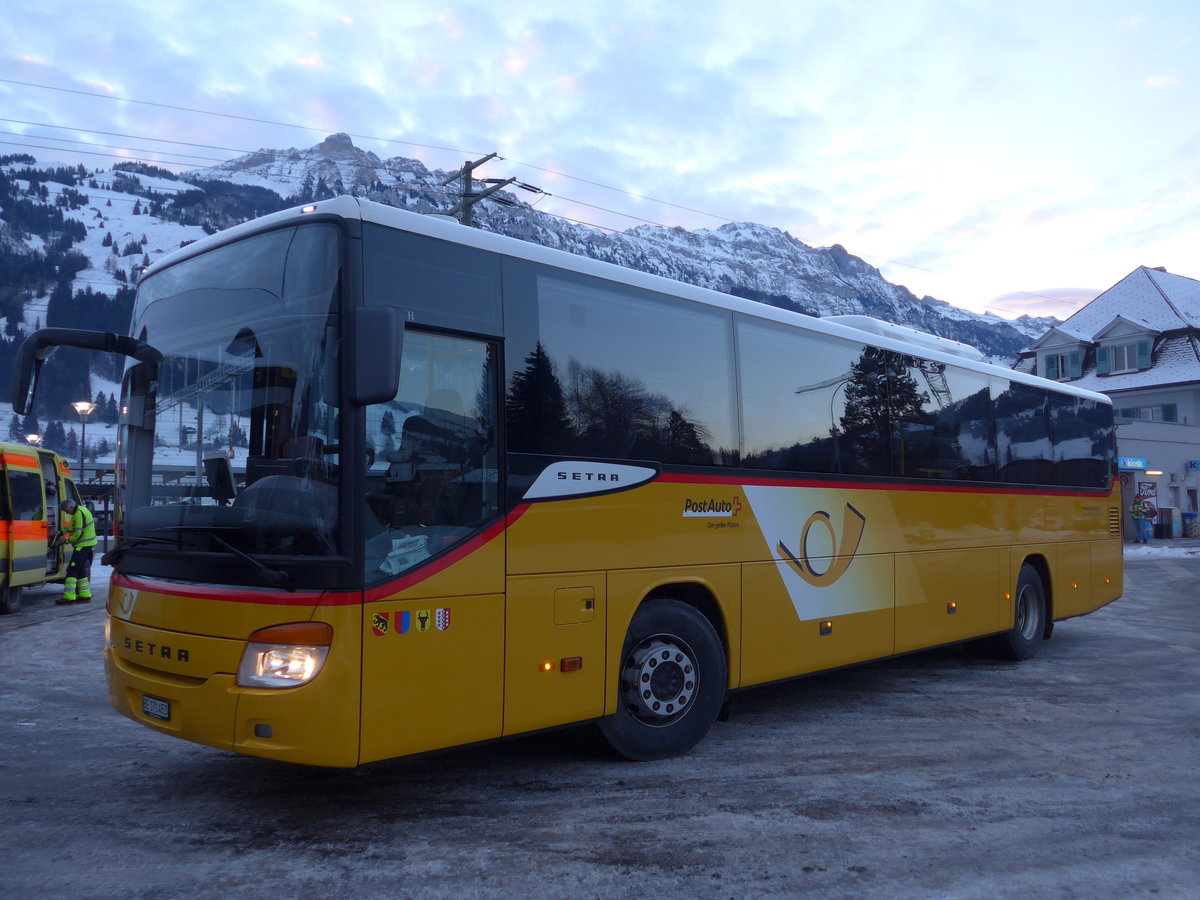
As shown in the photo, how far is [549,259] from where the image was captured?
565cm

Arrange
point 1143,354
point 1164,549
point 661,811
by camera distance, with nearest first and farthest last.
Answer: point 661,811 < point 1164,549 < point 1143,354

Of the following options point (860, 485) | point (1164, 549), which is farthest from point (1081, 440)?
point (1164, 549)

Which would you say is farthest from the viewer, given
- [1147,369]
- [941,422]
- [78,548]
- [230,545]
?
[1147,369]

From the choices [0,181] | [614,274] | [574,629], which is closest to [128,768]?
[574,629]

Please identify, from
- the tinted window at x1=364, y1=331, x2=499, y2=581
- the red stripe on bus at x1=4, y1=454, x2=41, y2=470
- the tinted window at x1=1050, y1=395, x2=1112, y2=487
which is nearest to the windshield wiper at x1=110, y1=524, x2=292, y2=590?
the tinted window at x1=364, y1=331, x2=499, y2=581

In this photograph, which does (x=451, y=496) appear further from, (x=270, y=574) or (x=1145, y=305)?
(x=1145, y=305)

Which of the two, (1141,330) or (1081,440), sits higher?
(1141,330)

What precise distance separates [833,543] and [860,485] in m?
0.62

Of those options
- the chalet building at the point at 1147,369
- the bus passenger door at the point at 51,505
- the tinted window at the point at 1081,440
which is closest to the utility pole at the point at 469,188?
the bus passenger door at the point at 51,505

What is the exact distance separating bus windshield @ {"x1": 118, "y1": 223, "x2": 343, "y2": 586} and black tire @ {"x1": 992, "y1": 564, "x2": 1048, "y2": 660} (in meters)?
8.08

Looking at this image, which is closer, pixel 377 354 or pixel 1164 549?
pixel 377 354

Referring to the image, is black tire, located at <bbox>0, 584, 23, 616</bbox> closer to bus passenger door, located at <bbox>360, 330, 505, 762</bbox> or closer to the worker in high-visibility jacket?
the worker in high-visibility jacket

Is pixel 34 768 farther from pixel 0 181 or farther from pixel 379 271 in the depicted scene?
pixel 0 181

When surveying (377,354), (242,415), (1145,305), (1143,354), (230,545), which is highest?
(1145,305)
